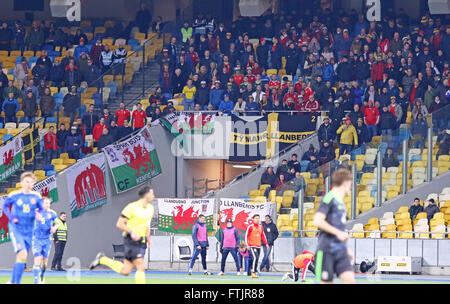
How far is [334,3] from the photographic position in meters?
41.7

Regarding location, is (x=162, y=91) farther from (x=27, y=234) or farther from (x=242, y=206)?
(x=27, y=234)

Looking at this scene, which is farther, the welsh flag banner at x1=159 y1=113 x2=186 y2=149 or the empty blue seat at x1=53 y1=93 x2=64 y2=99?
the empty blue seat at x1=53 y1=93 x2=64 y2=99

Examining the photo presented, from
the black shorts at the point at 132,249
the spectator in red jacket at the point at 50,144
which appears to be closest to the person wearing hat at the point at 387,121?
the spectator in red jacket at the point at 50,144

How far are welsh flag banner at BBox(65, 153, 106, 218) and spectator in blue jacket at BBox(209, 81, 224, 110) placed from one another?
4662mm

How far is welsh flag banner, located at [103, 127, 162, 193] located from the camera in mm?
32406

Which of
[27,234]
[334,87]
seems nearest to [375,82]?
[334,87]

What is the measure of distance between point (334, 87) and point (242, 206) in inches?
292

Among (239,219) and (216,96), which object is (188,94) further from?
(239,219)

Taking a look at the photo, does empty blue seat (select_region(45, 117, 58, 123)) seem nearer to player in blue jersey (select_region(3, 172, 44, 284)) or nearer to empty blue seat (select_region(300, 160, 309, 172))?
empty blue seat (select_region(300, 160, 309, 172))

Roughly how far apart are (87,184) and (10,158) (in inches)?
96.5

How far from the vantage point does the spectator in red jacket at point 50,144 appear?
3130 centimetres

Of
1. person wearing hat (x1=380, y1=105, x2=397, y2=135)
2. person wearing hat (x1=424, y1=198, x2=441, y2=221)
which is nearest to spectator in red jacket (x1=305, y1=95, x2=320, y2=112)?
person wearing hat (x1=380, y1=105, x2=397, y2=135)

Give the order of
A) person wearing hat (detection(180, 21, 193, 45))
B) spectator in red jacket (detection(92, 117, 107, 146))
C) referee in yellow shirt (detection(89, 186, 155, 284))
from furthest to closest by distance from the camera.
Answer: person wearing hat (detection(180, 21, 193, 45)), spectator in red jacket (detection(92, 117, 107, 146)), referee in yellow shirt (detection(89, 186, 155, 284))
